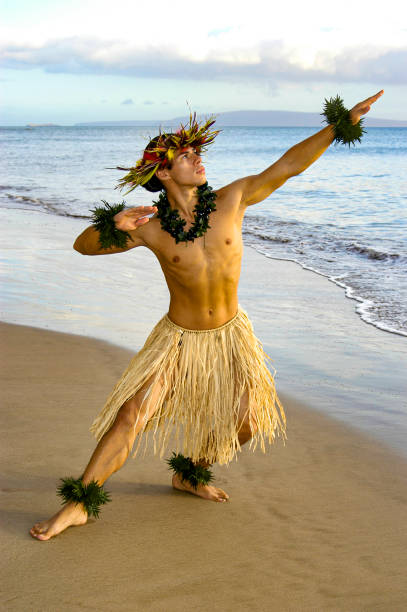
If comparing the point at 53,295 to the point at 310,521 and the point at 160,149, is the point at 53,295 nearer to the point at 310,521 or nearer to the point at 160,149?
the point at 160,149

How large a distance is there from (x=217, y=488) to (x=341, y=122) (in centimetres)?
176

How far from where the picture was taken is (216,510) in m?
3.05

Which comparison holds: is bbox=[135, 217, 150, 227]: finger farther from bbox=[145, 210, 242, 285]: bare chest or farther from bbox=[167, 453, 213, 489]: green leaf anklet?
bbox=[167, 453, 213, 489]: green leaf anklet

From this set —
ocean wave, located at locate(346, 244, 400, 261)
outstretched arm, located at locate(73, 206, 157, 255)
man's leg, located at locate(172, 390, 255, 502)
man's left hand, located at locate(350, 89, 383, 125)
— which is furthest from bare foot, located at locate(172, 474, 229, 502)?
ocean wave, located at locate(346, 244, 400, 261)

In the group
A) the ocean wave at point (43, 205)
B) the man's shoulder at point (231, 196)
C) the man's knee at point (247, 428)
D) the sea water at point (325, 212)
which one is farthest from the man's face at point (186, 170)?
the ocean wave at point (43, 205)

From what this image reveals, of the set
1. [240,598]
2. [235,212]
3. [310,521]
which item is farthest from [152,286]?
[240,598]

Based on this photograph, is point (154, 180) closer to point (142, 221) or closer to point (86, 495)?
point (142, 221)

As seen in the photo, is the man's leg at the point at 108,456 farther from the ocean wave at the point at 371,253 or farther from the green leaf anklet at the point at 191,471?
the ocean wave at the point at 371,253

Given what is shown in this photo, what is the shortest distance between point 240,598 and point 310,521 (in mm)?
626

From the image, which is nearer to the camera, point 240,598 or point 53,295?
point 240,598

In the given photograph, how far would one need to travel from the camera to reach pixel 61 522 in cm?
280

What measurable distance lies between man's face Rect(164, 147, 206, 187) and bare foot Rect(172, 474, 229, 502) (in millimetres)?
1319

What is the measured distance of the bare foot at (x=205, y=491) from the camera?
3137 millimetres

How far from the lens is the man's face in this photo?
313 centimetres
